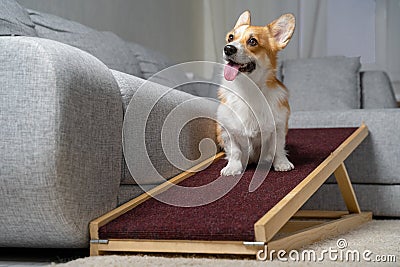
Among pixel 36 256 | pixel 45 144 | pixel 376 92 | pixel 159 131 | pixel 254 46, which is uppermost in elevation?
pixel 254 46

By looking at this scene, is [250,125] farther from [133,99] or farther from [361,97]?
[361,97]

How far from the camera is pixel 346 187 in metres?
1.95

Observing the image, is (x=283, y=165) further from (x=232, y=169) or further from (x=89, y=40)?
(x=89, y=40)

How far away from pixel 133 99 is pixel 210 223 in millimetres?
448

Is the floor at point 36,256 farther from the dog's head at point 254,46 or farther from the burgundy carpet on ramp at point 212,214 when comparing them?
the dog's head at point 254,46

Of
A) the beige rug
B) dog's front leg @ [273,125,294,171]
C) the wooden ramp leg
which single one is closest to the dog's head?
dog's front leg @ [273,125,294,171]

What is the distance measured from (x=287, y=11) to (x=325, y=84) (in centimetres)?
94

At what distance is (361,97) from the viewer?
333 cm

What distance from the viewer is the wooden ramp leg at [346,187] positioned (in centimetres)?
190

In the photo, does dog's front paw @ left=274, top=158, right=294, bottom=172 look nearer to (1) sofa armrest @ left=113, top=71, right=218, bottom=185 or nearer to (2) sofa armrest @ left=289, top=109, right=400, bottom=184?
(1) sofa armrest @ left=113, top=71, right=218, bottom=185

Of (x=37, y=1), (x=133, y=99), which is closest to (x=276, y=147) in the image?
(x=133, y=99)

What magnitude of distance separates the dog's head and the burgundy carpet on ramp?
0.32m

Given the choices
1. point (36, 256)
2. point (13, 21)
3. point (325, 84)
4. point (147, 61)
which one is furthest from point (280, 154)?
point (325, 84)

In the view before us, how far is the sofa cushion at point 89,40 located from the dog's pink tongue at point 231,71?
29.9 inches
